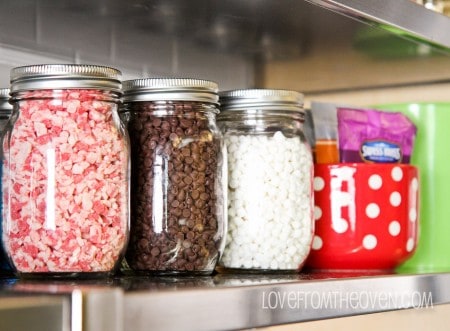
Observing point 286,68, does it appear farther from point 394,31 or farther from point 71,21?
point 71,21

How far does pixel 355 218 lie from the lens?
99 centimetres

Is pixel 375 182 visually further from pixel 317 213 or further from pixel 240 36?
pixel 240 36

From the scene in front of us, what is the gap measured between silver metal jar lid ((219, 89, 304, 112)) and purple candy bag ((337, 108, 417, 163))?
0.16 m

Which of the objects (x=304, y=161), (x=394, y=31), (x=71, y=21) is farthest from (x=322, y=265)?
(x=71, y=21)

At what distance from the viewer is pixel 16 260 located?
2.20 feet

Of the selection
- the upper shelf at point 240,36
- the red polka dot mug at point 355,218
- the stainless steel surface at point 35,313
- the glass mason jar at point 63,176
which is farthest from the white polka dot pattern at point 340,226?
the stainless steel surface at point 35,313

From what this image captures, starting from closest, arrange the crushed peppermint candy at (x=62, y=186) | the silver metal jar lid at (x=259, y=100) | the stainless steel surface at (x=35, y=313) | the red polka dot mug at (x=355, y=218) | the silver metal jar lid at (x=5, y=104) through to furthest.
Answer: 1. the stainless steel surface at (x=35, y=313)
2. the crushed peppermint candy at (x=62, y=186)
3. the silver metal jar lid at (x=5, y=104)
4. the silver metal jar lid at (x=259, y=100)
5. the red polka dot mug at (x=355, y=218)

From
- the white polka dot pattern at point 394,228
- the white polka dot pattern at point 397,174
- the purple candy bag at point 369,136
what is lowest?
the white polka dot pattern at point 394,228

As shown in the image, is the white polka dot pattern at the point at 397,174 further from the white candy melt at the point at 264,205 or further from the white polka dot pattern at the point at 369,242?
the white candy melt at the point at 264,205

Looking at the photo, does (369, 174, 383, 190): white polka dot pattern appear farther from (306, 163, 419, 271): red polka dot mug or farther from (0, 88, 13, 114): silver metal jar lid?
(0, 88, 13, 114): silver metal jar lid

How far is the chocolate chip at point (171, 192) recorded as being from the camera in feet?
2.45

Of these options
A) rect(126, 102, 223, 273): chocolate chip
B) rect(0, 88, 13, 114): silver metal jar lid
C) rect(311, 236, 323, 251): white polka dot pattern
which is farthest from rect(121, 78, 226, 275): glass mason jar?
rect(311, 236, 323, 251): white polka dot pattern

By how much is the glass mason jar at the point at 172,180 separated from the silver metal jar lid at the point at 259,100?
9cm

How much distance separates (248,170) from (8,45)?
29 centimetres
